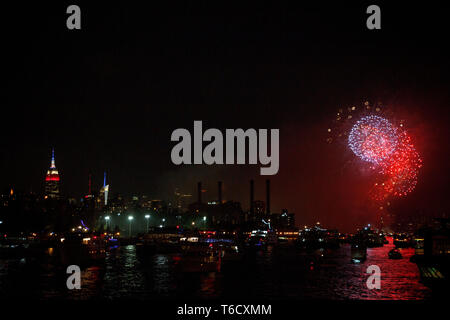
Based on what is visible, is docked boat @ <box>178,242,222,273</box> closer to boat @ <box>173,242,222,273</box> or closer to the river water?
boat @ <box>173,242,222,273</box>

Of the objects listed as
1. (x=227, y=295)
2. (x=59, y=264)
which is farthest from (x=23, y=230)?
(x=227, y=295)

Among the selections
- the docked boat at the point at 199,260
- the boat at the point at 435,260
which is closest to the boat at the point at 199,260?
the docked boat at the point at 199,260

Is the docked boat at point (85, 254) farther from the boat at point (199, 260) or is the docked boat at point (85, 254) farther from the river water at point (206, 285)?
the boat at point (199, 260)

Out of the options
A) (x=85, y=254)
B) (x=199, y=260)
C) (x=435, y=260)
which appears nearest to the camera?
(x=435, y=260)

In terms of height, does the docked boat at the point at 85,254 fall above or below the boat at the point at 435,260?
below

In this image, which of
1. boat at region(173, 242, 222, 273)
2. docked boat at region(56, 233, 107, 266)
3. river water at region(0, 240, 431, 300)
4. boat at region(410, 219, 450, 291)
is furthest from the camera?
docked boat at region(56, 233, 107, 266)

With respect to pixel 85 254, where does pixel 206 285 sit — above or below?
above

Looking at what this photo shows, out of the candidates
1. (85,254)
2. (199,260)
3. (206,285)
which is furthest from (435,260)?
(85,254)

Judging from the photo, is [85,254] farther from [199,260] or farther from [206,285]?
[206,285]

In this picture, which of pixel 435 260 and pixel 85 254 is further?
pixel 85 254

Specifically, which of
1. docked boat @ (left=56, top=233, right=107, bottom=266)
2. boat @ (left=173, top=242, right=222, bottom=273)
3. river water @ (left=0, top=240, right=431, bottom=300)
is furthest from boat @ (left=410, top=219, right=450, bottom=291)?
docked boat @ (left=56, top=233, right=107, bottom=266)
